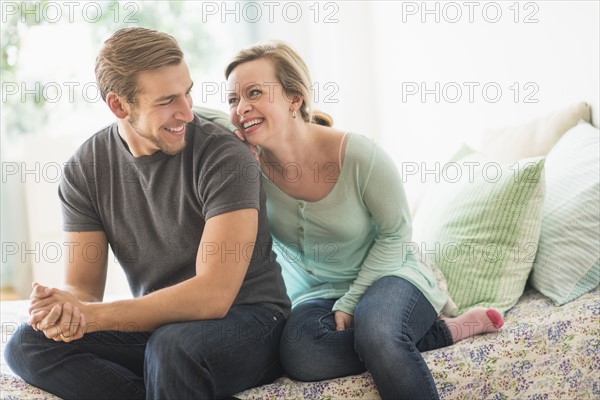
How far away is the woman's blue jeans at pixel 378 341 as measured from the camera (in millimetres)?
1518

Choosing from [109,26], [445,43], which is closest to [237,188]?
[445,43]

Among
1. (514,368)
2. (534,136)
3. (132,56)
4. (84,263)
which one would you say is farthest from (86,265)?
(534,136)

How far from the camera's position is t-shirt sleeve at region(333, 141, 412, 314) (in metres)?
1.75

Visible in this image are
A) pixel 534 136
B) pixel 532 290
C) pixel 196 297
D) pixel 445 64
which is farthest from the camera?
pixel 445 64

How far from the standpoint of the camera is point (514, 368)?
1.63 m

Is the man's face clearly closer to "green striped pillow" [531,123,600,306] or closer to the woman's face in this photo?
the woman's face

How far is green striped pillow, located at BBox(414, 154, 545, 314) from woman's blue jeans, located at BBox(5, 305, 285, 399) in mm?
589

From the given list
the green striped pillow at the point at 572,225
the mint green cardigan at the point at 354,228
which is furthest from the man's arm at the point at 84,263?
the green striped pillow at the point at 572,225

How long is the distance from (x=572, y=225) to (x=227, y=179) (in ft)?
2.94

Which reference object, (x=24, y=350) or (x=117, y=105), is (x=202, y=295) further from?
(x=117, y=105)

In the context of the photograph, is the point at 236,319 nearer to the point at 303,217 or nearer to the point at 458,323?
the point at 303,217

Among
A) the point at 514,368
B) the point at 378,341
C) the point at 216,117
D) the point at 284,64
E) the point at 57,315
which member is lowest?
the point at 514,368

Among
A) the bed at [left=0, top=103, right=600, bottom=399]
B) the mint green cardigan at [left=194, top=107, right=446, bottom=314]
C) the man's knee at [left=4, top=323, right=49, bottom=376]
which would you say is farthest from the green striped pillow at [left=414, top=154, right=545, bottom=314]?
the man's knee at [left=4, top=323, right=49, bottom=376]

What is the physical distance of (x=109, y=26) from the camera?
362 cm
